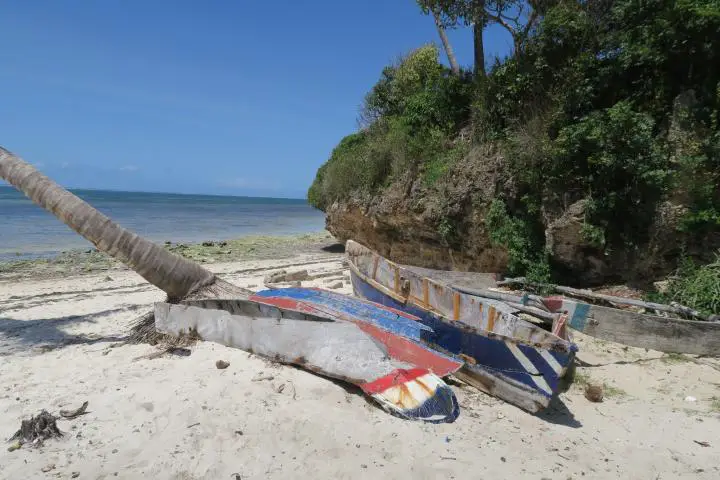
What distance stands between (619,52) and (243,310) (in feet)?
28.7

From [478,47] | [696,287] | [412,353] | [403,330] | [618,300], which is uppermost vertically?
[478,47]

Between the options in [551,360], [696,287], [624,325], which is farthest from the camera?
[696,287]

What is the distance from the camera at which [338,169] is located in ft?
52.2

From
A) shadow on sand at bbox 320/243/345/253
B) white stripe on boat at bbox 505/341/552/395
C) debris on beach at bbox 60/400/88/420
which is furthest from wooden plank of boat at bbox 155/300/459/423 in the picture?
shadow on sand at bbox 320/243/345/253

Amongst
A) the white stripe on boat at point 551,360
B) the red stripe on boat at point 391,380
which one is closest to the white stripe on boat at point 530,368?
the white stripe on boat at point 551,360

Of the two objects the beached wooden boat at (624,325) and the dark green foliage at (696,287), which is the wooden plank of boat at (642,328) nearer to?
the beached wooden boat at (624,325)

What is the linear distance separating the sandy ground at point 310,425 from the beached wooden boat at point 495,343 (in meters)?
0.22

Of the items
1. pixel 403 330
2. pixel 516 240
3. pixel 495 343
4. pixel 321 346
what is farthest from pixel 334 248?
pixel 495 343

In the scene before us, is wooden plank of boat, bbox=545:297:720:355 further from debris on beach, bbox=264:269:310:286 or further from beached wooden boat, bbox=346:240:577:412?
debris on beach, bbox=264:269:310:286

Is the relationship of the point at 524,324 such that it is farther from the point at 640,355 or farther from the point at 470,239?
the point at 470,239

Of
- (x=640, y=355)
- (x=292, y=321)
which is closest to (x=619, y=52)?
(x=640, y=355)

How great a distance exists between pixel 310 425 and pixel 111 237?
13.6 ft

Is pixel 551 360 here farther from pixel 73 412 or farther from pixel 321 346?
pixel 73 412

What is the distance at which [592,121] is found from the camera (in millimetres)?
8156
